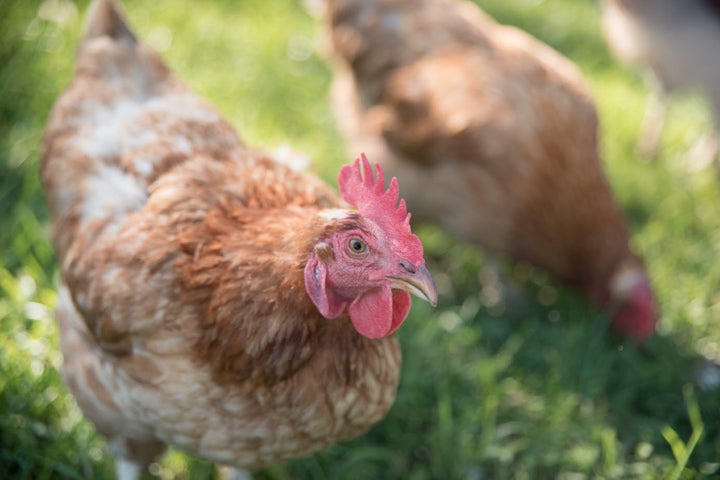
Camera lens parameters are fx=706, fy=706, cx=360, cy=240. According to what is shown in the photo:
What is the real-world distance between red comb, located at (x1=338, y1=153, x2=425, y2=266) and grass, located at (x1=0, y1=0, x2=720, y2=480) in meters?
1.22

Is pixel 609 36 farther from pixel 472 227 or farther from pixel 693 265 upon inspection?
pixel 472 227

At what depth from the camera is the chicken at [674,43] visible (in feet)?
14.3

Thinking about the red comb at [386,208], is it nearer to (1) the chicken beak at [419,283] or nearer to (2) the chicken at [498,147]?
(1) the chicken beak at [419,283]

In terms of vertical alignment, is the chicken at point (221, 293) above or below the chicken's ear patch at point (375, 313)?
below

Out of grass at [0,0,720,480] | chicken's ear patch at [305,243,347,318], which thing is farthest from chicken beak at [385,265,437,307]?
grass at [0,0,720,480]

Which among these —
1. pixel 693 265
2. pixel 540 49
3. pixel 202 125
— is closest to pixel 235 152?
pixel 202 125

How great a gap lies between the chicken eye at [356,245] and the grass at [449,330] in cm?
119

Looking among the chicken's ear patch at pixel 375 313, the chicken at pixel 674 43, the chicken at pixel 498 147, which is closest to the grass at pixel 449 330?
the chicken at pixel 498 147

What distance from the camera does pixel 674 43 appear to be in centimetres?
440

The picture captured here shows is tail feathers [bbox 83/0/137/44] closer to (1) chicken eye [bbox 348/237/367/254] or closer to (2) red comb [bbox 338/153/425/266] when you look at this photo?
(2) red comb [bbox 338/153/425/266]

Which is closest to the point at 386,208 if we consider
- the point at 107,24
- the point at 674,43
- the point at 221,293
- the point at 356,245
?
the point at 356,245

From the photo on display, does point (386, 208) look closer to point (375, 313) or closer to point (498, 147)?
point (375, 313)

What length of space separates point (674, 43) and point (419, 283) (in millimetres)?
3510

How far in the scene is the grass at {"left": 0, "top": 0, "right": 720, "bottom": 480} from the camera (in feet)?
8.78
